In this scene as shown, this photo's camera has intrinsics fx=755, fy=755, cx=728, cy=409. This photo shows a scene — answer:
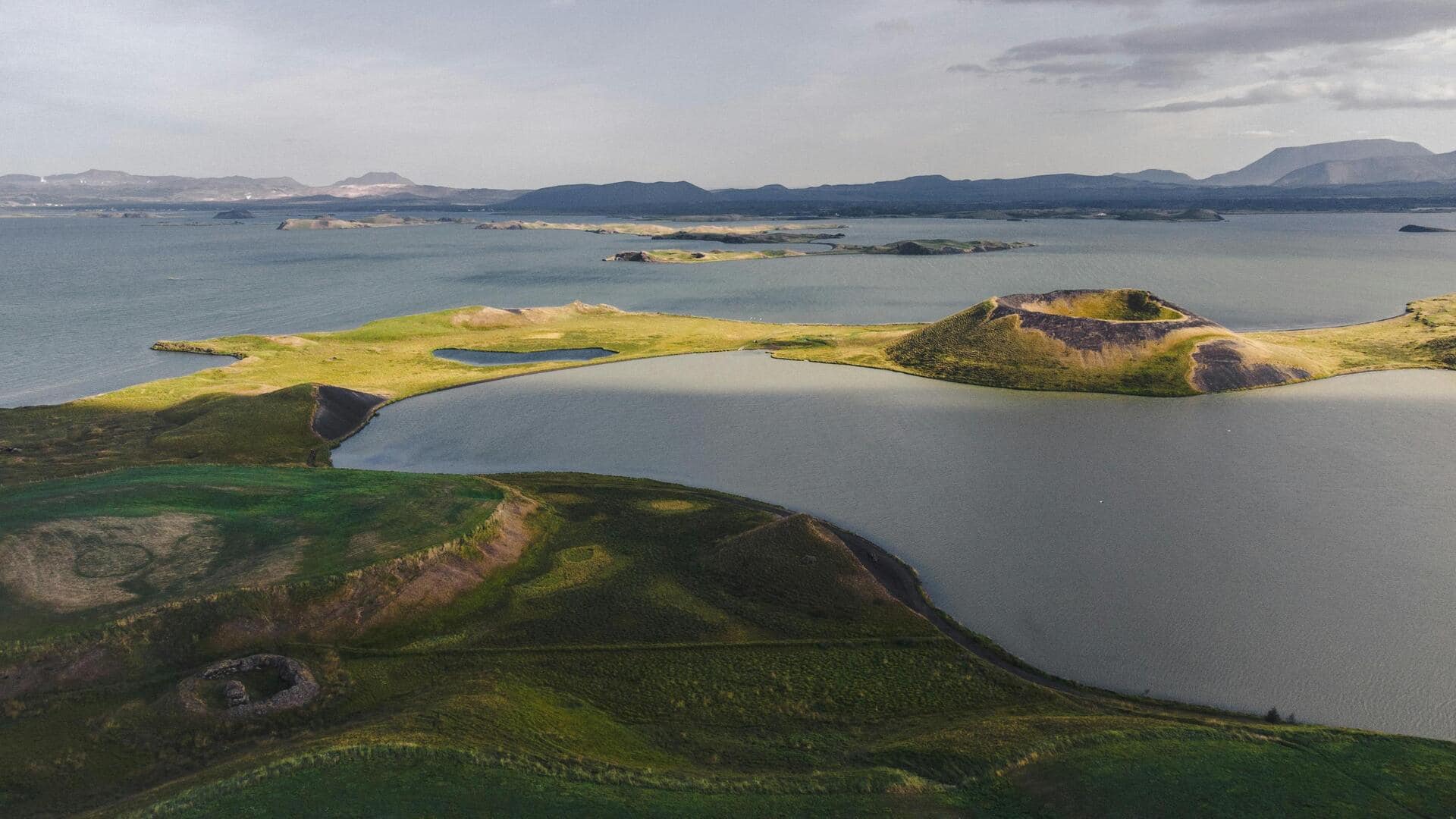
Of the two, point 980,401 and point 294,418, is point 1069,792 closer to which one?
point 980,401

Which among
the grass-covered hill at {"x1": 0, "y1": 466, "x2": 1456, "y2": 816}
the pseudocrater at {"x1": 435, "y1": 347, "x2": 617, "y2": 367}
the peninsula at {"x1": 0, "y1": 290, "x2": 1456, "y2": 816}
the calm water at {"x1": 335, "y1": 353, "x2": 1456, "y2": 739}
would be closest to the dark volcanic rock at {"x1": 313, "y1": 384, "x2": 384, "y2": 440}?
the calm water at {"x1": 335, "y1": 353, "x2": 1456, "y2": 739}

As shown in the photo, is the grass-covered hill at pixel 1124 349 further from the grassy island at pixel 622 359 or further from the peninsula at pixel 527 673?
the peninsula at pixel 527 673

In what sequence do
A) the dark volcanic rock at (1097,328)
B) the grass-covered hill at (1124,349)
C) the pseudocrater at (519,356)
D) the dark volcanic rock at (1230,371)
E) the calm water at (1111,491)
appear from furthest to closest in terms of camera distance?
the pseudocrater at (519,356)
the dark volcanic rock at (1097,328)
the grass-covered hill at (1124,349)
the dark volcanic rock at (1230,371)
the calm water at (1111,491)

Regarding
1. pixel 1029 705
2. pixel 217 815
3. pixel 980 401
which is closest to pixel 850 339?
pixel 980 401

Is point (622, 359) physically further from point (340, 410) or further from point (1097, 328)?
point (1097, 328)

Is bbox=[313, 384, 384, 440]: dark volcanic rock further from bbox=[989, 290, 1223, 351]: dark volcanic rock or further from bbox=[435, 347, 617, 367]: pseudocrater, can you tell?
bbox=[989, 290, 1223, 351]: dark volcanic rock

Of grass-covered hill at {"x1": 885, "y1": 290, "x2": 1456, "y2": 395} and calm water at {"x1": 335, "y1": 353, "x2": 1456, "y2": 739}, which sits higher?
grass-covered hill at {"x1": 885, "y1": 290, "x2": 1456, "y2": 395}

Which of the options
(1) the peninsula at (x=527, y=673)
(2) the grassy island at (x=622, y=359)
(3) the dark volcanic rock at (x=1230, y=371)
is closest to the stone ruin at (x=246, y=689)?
(1) the peninsula at (x=527, y=673)
